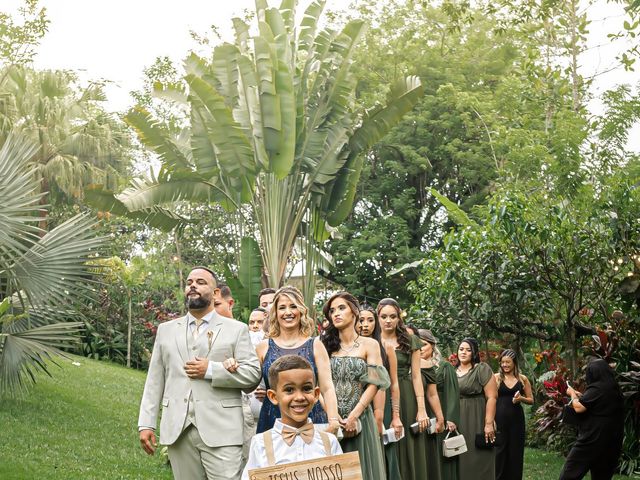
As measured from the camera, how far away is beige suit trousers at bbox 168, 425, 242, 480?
664 cm

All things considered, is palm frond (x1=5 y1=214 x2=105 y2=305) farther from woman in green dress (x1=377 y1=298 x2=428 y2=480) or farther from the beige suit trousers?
the beige suit trousers

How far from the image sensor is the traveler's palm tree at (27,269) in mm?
13484

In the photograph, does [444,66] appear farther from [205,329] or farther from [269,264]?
[205,329]

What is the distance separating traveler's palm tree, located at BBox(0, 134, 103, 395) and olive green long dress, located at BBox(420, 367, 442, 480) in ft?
16.5

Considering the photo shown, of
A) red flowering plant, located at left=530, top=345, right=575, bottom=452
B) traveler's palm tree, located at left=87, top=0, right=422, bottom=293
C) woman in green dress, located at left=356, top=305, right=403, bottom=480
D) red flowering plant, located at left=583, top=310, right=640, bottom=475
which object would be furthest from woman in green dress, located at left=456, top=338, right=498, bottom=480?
traveler's palm tree, located at left=87, top=0, right=422, bottom=293

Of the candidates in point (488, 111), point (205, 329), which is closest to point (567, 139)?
point (205, 329)

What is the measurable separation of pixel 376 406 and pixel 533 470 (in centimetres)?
727

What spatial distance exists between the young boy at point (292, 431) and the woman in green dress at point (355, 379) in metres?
2.37

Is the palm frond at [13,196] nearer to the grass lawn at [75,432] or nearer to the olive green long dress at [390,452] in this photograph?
the grass lawn at [75,432]

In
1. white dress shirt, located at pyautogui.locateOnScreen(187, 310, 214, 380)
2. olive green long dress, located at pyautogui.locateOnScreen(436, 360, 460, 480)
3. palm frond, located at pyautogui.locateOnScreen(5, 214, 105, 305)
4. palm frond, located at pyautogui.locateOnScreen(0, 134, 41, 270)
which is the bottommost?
olive green long dress, located at pyautogui.locateOnScreen(436, 360, 460, 480)

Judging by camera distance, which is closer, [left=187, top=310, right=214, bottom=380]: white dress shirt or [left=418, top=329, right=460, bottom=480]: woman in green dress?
[left=187, top=310, right=214, bottom=380]: white dress shirt

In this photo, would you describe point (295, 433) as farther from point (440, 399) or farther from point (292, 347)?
point (440, 399)

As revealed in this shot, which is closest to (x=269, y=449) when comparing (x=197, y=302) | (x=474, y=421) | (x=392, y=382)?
(x=197, y=302)

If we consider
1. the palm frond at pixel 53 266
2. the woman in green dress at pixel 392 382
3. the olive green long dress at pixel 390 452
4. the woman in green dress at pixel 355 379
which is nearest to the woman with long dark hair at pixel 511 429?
the olive green long dress at pixel 390 452
